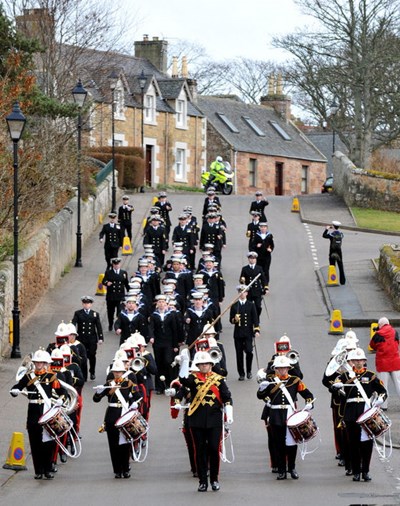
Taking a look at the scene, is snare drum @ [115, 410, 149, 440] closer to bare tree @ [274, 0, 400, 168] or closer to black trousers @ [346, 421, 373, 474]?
black trousers @ [346, 421, 373, 474]

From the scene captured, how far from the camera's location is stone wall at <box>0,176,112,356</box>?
24516mm

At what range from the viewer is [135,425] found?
620 inches

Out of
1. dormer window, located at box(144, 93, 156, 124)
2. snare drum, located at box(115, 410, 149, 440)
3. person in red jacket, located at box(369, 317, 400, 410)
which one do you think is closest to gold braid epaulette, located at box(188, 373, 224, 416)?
snare drum, located at box(115, 410, 149, 440)

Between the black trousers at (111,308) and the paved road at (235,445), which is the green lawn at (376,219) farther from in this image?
the black trousers at (111,308)

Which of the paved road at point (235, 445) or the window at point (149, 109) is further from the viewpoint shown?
the window at point (149, 109)

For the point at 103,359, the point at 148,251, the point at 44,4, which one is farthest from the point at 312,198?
the point at 103,359

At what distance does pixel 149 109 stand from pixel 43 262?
31554 millimetres

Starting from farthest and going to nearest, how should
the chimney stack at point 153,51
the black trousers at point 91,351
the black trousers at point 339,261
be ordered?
the chimney stack at point 153,51
the black trousers at point 339,261
the black trousers at point 91,351

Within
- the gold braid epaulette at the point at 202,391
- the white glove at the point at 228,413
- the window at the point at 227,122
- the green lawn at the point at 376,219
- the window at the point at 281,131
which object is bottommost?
the green lawn at the point at 376,219

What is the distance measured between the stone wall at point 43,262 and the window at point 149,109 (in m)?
20.3

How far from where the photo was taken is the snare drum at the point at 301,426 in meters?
15.6

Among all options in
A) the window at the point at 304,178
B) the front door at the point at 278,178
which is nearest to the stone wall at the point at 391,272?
the front door at the point at 278,178

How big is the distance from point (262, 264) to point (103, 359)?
8.26 metres

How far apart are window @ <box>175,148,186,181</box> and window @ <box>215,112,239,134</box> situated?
521cm
